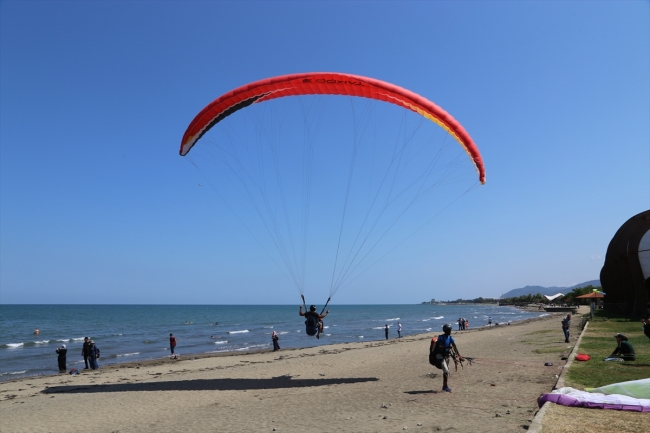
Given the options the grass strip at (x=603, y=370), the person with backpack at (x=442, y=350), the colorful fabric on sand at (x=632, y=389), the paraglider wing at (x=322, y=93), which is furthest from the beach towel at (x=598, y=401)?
the paraglider wing at (x=322, y=93)

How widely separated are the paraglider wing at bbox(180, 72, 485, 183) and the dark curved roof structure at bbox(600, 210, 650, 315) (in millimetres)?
21150

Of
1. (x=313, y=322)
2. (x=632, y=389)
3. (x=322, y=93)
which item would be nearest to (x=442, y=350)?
(x=632, y=389)

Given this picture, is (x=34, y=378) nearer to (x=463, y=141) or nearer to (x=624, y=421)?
(x=463, y=141)

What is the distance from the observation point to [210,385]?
11836 mm

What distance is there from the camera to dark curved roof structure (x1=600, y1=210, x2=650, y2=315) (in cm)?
2572

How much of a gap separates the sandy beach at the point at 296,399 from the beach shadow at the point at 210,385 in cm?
3

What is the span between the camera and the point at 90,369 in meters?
17.6

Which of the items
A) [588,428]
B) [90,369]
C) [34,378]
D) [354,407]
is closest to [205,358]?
[90,369]

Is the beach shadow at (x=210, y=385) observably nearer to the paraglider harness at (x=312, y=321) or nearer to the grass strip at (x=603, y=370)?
the paraglider harness at (x=312, y=321)

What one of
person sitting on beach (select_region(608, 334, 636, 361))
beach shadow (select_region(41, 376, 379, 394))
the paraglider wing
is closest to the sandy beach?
beach shadow (select_region(41, 376, 379, 394))

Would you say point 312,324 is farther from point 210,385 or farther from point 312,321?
point 210,385

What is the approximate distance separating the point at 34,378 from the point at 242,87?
12.8m

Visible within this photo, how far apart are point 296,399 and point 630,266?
25292 millimetres

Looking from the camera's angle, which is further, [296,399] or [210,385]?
[210,385]
